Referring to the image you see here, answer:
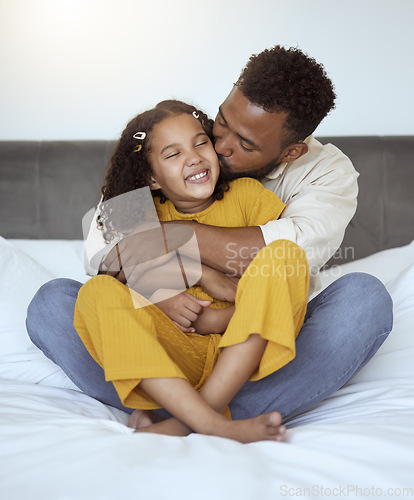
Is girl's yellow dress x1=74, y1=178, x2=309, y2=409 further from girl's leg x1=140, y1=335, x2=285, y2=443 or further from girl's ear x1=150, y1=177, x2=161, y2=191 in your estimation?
girl's ear x1=150, y1=177, x2=161, y2=191

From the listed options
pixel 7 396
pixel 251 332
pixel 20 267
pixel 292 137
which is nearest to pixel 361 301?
pixel 251 332

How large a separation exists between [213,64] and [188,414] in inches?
66.2

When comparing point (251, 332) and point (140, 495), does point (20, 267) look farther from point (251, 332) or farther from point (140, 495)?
point (140, 495)

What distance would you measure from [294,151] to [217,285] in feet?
1.61

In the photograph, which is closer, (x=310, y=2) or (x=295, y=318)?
(x=295, y=318)

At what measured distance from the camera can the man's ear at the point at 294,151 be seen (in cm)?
141

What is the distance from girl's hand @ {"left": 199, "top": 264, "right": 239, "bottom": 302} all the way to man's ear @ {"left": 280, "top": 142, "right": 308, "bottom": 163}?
0.44 metres

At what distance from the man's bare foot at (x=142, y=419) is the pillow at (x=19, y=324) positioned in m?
0.29

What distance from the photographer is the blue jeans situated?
0.98 m

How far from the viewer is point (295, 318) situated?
3.16 ft

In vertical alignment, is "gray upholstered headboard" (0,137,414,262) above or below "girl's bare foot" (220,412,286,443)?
below

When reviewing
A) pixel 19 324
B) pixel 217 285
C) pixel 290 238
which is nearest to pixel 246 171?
pixel 290 238

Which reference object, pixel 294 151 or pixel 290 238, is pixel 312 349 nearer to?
pixel 290 238

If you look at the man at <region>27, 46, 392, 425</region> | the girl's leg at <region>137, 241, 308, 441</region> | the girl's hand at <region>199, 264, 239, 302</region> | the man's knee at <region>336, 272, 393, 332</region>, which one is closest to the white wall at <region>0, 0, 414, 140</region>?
the man at <region>27, 46, 392, 425</region>
